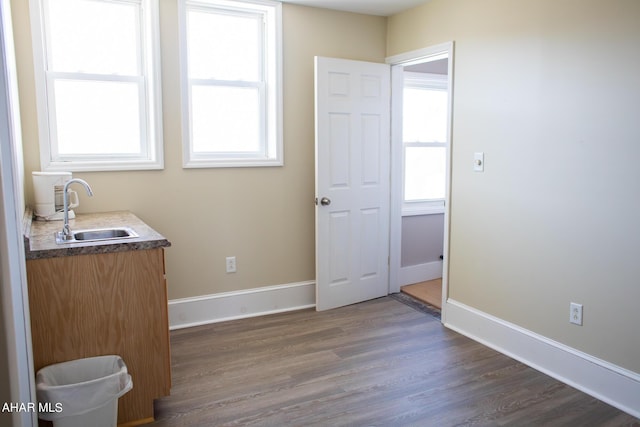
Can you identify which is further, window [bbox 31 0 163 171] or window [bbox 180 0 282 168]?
window [bbox 180 0 282 168]

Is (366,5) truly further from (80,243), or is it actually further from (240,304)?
(80,243)

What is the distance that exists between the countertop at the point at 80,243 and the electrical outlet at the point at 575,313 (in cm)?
221

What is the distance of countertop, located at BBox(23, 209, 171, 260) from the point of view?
2.12m

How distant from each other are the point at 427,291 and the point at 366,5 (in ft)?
8.26

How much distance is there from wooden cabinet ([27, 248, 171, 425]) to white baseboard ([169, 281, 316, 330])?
1.24 meters

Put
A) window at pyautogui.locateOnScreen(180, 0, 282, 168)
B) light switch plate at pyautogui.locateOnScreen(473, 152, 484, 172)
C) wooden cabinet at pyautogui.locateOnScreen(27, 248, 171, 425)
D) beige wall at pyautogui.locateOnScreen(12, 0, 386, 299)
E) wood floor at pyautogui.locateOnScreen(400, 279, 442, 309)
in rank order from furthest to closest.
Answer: wood floor at pyautogui.locateOnScreen(400, 279, 442, 309) → window at pyautogui.locateOnScreen(180, 0, 282, 168) → beige wall at pyautogui.locateOnScreen(12, 0, 386, 299) → light switch plate at pyautogui.locateOnScreen(473, 152, 484, 172) → wooden cabinet at pyautogui.locateOnScreen(27, 248, 171, 425)

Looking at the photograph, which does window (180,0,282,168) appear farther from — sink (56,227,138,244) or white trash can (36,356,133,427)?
white trash can (36,356,133,427)

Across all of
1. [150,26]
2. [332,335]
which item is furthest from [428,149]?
[150,26]

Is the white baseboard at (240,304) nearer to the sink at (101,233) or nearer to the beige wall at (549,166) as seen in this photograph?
the sink at (101,233)

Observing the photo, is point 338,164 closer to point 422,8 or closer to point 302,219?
point 302,219

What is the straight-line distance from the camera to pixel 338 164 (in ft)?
12.9

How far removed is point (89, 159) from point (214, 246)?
106 cm

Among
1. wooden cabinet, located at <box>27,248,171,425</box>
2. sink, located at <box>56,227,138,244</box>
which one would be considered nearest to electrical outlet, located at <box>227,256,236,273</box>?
sink, located at <box>56,227,138,244</box>

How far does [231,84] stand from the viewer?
12.2ft
